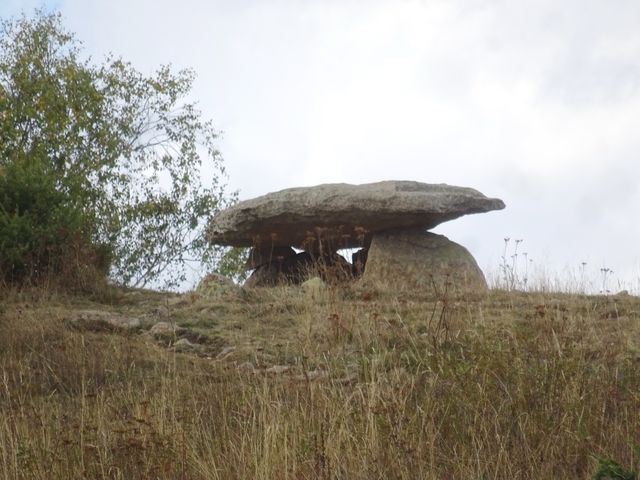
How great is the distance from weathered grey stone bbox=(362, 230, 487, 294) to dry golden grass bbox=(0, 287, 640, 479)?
191 inches

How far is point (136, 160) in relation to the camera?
77.6 feet

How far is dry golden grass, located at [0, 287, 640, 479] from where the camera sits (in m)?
5.20

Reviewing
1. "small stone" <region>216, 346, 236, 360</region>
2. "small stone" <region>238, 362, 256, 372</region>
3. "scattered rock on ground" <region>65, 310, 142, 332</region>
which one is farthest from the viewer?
"scattered rock on ground" <region>65, 310, 142, 332</region>

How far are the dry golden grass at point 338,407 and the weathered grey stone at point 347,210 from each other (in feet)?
17.6

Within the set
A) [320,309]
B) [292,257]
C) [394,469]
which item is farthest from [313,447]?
[292,257]

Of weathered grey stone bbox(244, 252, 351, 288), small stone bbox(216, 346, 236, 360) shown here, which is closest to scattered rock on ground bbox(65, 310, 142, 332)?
small stone bbox(216, 346, 236, 360)

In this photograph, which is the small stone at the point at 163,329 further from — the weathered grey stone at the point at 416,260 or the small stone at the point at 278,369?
the weathered grey stone at the point at 416,260

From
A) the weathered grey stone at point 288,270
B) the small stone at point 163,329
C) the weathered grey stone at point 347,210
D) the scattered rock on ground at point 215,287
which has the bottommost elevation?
the small stone at point 163,329

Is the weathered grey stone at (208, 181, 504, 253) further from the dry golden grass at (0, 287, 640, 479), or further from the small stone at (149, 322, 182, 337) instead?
the dry golden grass at (0, 287, 640, 479)

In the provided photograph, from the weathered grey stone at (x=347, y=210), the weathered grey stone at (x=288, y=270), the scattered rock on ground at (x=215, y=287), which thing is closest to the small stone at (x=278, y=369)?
the scattered rock on ground at (x=215, y=287)

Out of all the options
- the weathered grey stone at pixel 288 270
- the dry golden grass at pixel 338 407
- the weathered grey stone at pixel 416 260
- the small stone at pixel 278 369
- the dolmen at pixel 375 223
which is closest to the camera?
the dry golden grass at pixel 338 407

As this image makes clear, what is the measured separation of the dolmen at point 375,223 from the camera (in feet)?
47.8

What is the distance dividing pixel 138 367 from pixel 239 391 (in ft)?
5.55

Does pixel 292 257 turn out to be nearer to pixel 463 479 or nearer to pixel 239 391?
pixel 239 391
